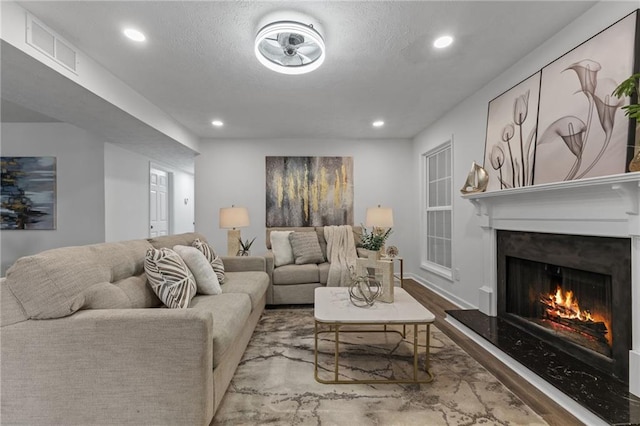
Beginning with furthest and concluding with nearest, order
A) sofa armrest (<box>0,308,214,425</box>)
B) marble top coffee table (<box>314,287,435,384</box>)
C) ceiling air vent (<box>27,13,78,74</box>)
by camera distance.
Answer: ceiling air vent (<box>27,13,78,74</box>), marble top coffee table (<box>314,287,435,384</box>), sofa armrest (<box>0,308,214,425</box>)

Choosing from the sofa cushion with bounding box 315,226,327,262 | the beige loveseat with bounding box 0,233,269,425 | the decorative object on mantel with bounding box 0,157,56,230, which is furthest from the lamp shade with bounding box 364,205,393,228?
the decorative object on mantel with bounding box 0,157,56,230

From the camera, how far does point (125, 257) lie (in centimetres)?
197

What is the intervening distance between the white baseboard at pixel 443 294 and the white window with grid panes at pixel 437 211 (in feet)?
0.78

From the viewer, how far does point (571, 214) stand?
6.75 feet

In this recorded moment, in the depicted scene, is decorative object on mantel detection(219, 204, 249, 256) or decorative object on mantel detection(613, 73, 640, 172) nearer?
decorative object on mantel detection(613, 73, 640, 172)

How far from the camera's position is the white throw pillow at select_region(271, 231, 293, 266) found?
3886 millimetres

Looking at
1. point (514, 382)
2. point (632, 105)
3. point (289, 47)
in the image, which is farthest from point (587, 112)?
point (289, 47)

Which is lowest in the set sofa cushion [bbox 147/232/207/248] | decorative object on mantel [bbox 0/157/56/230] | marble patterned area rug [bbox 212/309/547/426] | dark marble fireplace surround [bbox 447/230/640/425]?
marble patterned area rug [bbox 212/309/547/426]

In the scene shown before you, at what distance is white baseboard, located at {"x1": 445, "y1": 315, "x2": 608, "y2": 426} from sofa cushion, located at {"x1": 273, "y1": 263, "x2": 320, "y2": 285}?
5.72 ft

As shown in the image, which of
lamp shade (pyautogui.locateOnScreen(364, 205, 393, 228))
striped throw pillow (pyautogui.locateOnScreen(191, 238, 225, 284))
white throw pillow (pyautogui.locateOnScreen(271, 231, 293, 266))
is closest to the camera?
striped throw pillow (pyautogui.locateOnScreen(191, 238, 225, 284))

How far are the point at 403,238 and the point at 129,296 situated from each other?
4323 mm

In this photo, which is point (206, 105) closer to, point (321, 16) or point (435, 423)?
point (321, 16)

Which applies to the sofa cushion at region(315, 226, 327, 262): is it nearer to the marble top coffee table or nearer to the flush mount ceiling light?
the marble top coffee table

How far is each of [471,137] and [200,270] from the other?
3135 mm
